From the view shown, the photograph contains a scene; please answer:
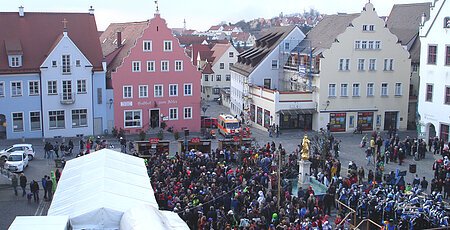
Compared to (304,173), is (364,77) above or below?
above

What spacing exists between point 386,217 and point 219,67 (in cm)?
5572

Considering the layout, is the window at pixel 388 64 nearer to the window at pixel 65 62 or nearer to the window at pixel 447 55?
the window at pixel 447 55

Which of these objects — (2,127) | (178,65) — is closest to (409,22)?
(178,65)

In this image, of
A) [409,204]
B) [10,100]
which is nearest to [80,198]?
[409,204]

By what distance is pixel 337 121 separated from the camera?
166ft

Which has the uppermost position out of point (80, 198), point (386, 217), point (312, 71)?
point (312, 71)

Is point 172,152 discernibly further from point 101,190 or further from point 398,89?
point 398,89

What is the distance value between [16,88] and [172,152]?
14.3 m

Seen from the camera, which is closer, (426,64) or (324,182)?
(324,182)

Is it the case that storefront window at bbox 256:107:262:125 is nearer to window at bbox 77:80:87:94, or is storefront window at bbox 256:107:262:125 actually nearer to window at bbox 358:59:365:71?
window at bbox 358:59:365:71

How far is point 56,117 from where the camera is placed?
46438 mm

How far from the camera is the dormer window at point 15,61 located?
45000mm

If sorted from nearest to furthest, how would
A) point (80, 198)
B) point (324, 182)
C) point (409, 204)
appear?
1. point (80, 198)
2. point (409, 204)
3. point (324, 182)

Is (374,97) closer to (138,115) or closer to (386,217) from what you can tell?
(138,115)
